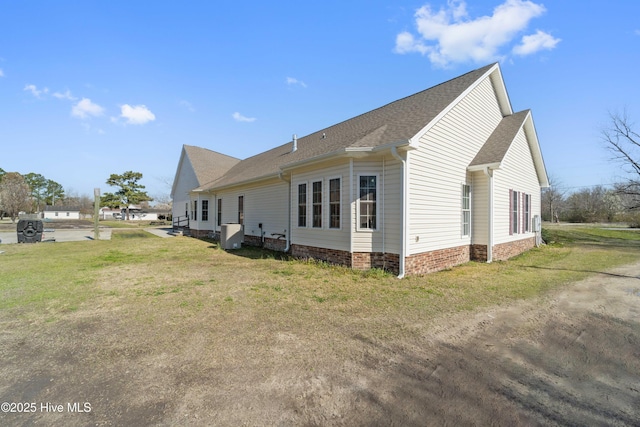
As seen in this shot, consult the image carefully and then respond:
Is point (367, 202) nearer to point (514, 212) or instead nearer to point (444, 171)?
point (444, 171)

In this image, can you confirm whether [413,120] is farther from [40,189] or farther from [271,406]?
[40,189]

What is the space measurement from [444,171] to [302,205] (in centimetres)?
→ 469

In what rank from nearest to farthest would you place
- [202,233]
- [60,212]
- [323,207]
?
[323,207] → [202,233] → [60,212]

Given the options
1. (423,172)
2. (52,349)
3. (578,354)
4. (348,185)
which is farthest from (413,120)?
(52,349)

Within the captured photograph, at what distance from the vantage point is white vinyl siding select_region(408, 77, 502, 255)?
7.97 meters

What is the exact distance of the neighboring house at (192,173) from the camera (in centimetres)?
2117

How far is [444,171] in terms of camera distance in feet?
29.3

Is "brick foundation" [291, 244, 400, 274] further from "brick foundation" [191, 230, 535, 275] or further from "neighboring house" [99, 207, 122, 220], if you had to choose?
"neighboring house" [99, 207, 122, 220]

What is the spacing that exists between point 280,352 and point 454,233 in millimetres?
7603

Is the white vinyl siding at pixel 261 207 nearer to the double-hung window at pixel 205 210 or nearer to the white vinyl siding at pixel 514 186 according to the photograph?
the double-hung window at pixel 205 210

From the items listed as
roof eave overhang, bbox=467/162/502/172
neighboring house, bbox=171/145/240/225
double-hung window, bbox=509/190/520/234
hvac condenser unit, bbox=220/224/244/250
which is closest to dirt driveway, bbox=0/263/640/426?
roof eave overhang, bbox=467/162/502/172

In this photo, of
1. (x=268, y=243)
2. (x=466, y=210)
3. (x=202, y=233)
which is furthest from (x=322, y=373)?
(x=202, y=233)

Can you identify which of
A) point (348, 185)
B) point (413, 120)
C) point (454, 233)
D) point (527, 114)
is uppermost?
point (527, 114)

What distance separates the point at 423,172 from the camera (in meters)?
8.16
